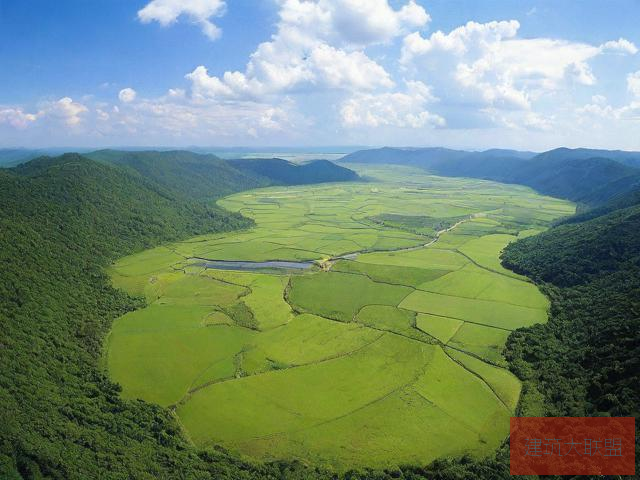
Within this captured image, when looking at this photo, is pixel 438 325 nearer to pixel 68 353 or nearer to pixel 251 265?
pixel 251 265

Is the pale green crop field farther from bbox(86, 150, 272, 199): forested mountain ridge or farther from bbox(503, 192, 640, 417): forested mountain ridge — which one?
bbox(86, 150, 272, 199): forested mountain ridge

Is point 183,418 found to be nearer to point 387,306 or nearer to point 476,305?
point 387,306

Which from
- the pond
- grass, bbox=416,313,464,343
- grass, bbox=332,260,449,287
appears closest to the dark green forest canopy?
grass, bbox=416,313,464,343

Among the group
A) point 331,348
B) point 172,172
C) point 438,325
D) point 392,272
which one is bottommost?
point 331,348

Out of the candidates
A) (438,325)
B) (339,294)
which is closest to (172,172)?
(339,294)

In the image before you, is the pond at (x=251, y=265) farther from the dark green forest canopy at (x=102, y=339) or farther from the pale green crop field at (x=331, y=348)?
the dark green forest canopy at (x=102, y=339)

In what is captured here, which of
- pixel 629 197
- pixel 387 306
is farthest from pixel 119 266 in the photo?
pixel 629 197
